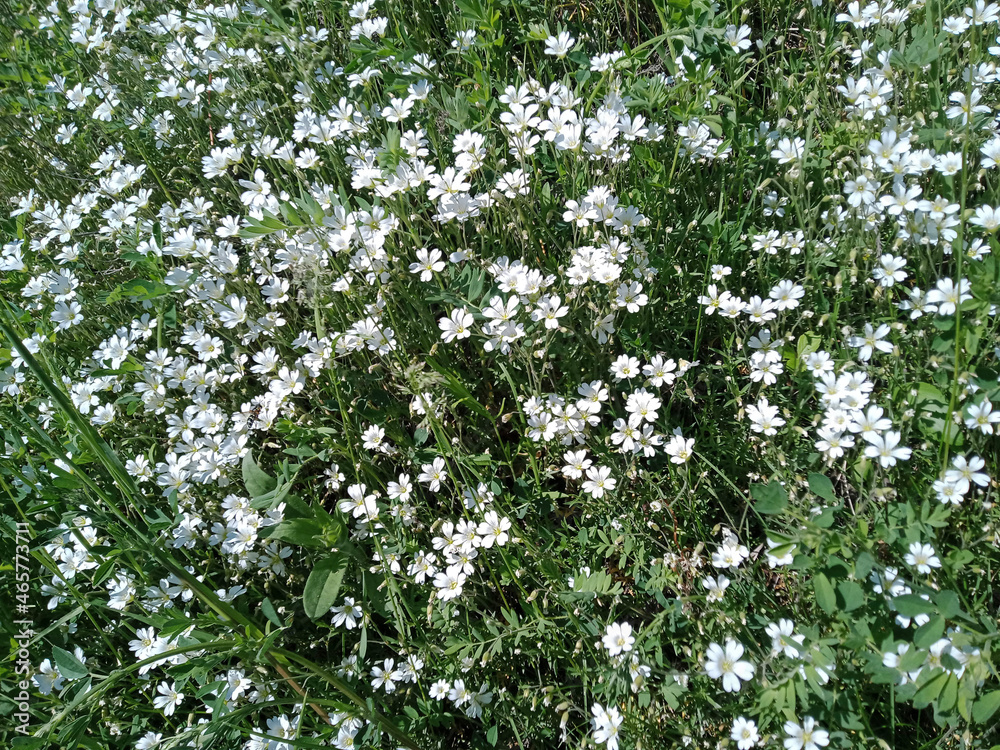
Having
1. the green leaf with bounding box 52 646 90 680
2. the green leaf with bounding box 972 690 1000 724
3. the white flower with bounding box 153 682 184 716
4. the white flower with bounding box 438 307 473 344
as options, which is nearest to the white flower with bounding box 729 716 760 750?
the green leaf with bounding box 972 690 1000 724

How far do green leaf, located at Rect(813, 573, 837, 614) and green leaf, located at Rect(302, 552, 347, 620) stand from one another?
1.45 metres

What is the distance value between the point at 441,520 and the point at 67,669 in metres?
1.29

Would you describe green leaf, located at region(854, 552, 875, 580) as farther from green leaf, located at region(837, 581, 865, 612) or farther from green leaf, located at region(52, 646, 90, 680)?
green leaf, located at region(52, 646, 90, 680)

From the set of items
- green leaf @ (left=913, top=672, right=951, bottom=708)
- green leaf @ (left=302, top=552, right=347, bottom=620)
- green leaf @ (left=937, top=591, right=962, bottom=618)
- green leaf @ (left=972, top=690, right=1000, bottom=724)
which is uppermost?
green leaf @ (left=302, top=552, right=347, bottom=620)

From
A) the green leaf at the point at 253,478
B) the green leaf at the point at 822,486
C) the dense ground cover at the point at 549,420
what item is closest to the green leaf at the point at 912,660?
the dense ground cover at the point at 549,420

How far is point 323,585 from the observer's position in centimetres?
247

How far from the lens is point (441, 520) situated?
259 cm

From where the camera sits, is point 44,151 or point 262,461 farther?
point 44,151

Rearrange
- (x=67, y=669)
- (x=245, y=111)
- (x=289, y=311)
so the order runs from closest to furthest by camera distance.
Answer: (x=67, y=669) < (x=289, y=311) < (x=245, y=111)

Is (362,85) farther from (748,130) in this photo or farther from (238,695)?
(238,695)

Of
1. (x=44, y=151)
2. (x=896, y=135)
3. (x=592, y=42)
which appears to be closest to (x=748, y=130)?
(x=896, y=135)

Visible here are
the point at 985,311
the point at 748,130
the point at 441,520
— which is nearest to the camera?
the point at 985,311

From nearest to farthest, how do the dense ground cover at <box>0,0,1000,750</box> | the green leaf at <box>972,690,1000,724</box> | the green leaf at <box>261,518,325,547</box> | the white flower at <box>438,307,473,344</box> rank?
1. the green leaf at <box>972,690,1000,724</box>
2. the dense ground cover at <box>0,0,1000,750</box>
3. the green leaf at <box>261,518,325,547</box>
4. the white flower at <box>438,307,473,344</box>

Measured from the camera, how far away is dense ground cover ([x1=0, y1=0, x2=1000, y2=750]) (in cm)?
221
